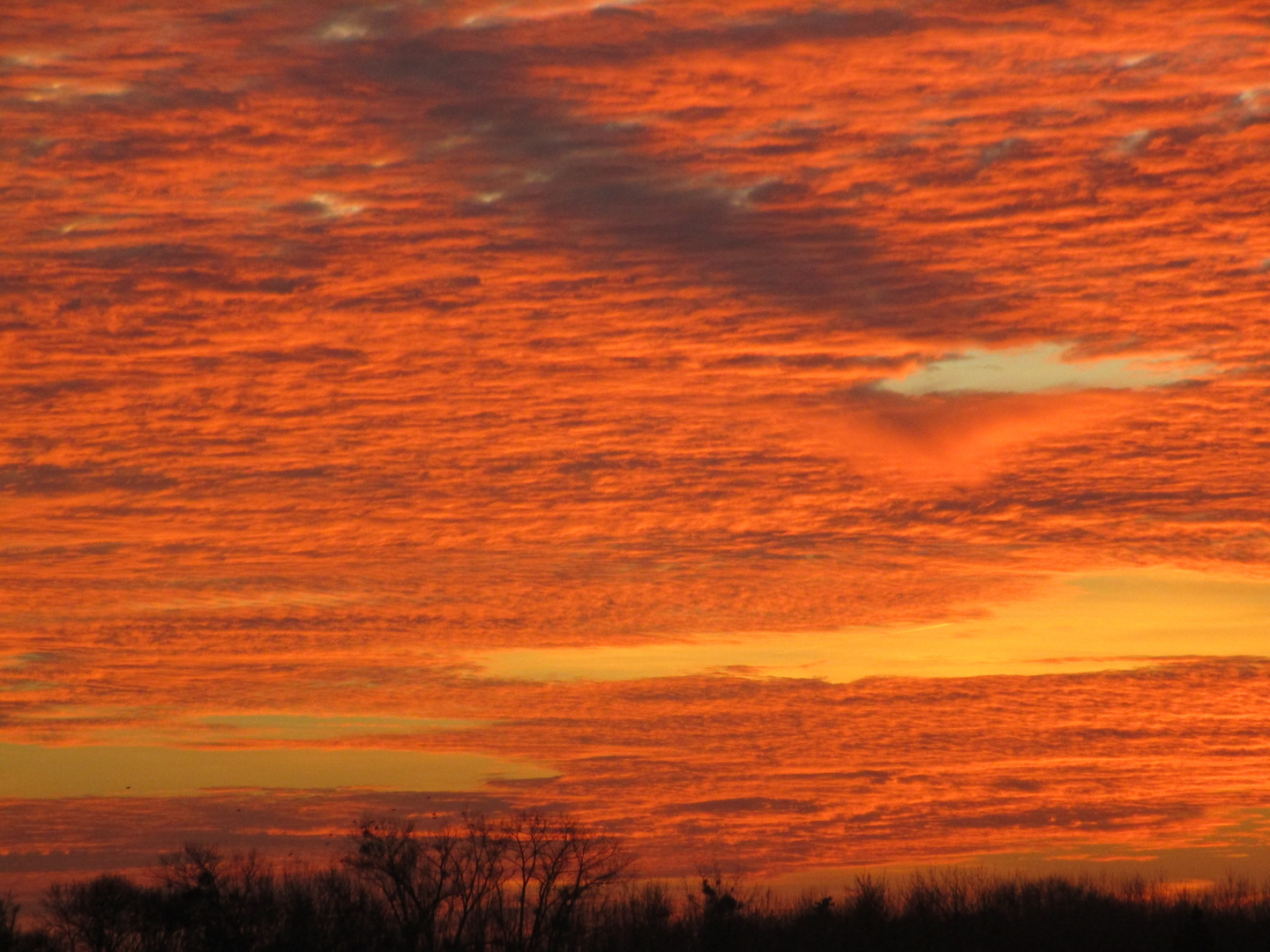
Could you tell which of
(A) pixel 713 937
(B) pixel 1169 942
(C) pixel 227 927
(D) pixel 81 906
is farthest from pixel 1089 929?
(D) pixel 81 906

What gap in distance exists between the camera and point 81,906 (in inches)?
4658

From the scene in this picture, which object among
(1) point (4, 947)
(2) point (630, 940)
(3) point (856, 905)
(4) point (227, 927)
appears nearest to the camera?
(4) point (227, 927)

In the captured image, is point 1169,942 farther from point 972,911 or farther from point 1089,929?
point 972,911

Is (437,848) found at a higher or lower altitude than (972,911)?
higher

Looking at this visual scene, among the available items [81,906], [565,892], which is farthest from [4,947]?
[565,892]

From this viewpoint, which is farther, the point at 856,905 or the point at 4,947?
the point at 856,905

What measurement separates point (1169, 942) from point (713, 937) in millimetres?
33933

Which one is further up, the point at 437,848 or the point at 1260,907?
the point at 437,848

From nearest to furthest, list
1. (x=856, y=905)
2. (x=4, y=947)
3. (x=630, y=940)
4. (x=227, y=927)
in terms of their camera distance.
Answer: (x=227, y=927) < (x=4, y=947) < (x=630, y=940) < (x=856, y=905)

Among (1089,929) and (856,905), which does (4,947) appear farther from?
(1089,929)

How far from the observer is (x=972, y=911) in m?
137

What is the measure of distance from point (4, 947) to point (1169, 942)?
84.6 meters

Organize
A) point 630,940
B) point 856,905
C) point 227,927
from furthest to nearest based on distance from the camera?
point 856,905 < point 630,940 < point 227,927

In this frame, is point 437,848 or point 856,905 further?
point 856,905
